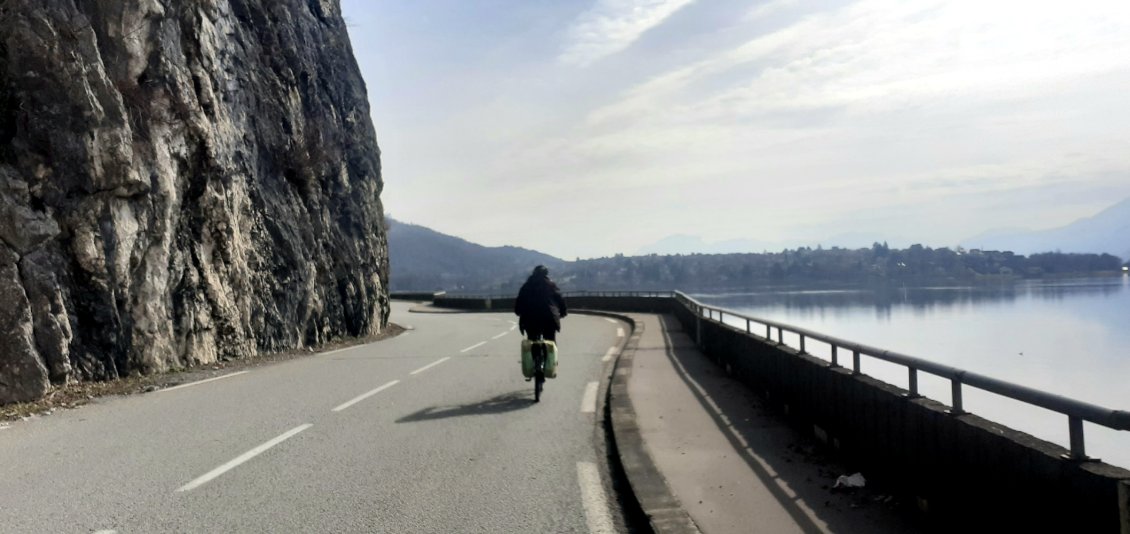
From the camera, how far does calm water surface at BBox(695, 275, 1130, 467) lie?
7.82 meters

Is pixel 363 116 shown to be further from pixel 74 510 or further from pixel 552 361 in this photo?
pixel 74 510

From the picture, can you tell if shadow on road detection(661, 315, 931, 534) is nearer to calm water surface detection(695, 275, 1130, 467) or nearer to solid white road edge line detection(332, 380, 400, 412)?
calm water surface detection(695, 275, 1130, 467)

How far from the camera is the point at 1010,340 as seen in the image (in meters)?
35.6

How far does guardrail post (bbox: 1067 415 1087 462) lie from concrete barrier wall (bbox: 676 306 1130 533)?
5cm

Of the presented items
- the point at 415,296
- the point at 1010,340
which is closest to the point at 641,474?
the point at 1010,340

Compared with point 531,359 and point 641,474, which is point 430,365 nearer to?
point 531,359

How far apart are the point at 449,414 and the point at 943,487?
6385mm

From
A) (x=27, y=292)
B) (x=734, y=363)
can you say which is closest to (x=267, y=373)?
(x=27, y=292)

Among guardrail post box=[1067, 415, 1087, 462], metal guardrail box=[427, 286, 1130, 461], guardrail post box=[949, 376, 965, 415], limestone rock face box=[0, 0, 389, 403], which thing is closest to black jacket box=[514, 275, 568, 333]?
metal guardrail box=[427, 286, 1130, 461]

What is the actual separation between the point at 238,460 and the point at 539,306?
209 inches

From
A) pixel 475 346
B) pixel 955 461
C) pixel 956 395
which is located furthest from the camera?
pixel 475 346

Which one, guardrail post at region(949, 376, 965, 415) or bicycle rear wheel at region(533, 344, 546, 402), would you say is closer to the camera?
guardrail post at region(949, 376, 965, 415)

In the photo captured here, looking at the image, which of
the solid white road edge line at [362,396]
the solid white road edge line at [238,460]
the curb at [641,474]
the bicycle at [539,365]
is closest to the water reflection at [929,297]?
the bicycle at [539,365]

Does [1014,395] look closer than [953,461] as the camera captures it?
Yes
